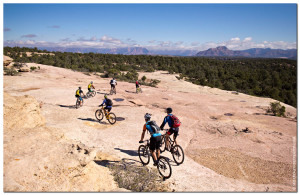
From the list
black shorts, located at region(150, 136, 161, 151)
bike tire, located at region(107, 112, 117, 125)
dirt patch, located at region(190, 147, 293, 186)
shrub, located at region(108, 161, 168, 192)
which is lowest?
dirt patch, located at region(190, 147, 293, 186)

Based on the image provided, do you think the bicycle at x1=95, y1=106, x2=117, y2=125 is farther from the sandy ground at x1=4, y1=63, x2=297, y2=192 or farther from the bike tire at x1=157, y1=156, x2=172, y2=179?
the bike tire at x1=157, y1=156, x2=172, y2=179

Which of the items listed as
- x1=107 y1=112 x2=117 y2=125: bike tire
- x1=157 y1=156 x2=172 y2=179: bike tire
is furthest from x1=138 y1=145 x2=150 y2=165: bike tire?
x1=107 y1=112 x2=117 y2=125: bike tire

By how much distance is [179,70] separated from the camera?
62.3 m

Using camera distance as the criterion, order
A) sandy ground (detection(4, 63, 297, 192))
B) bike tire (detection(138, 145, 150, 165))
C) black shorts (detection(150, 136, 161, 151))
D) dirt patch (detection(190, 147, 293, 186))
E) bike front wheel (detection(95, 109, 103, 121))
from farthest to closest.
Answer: bike front wheel (detection(95, 109, 103, 121))
bike tire (detection(138, 145, 150, 165))
dirt patch (detection(190, 147, 293, 186))
black shorts (detection(150, 136, 161, 151))
sandy ground (detection(4, 63, 297, 192))

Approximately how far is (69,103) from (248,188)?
14.1 metres

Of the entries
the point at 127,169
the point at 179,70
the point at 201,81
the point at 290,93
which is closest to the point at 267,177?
the point at 127,169

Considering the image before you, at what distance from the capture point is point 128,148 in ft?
27.6

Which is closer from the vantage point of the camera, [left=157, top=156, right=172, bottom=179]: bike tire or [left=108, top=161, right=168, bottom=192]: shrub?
[left=108, top=161, right=168, bottom=192]: shrub

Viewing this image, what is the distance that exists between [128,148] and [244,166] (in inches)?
195

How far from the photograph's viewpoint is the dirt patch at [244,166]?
6.67 metres

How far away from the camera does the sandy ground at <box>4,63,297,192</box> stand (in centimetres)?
470

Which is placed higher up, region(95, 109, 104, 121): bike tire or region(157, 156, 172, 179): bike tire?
region(95, 109, 104, 121): bike tire

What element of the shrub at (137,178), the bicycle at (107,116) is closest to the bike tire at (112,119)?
the bicycle at (107,116)

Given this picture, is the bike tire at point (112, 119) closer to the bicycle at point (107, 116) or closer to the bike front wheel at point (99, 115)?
the bicycle at point (107, 116)
